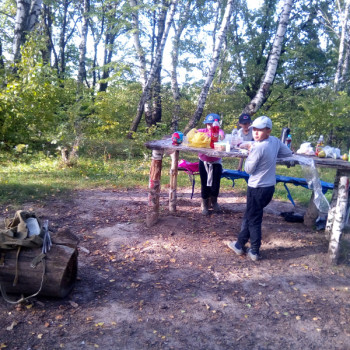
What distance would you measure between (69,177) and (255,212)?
5010 mm

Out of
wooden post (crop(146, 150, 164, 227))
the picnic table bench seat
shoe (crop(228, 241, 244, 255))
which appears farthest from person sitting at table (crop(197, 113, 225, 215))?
shoe (crop(228, 241, 244, 255))

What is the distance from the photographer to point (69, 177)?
25.2 feet

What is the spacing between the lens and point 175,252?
4.23 metres

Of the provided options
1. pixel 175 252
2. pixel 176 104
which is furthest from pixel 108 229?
pixel 176 104

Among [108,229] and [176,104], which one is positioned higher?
[176,104]

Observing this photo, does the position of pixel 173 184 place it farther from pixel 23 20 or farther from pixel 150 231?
pixel 23 20

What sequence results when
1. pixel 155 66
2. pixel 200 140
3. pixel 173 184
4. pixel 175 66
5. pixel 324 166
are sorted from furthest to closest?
pixel 175 66
pixel 155 66
pixel 173 184
pixel 200 140
pixel 324 166

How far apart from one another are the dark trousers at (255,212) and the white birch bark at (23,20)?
8720mm

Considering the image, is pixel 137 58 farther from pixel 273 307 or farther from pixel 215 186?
pixel 273 307

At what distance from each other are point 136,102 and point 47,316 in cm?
1093

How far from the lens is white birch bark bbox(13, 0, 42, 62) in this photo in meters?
9.58

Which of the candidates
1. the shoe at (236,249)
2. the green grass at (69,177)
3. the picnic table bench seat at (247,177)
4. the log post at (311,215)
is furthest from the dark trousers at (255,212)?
the green grass at (69,177)

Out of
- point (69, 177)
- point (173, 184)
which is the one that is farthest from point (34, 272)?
point (69, 177)

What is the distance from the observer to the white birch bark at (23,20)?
31.4ft
